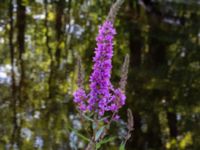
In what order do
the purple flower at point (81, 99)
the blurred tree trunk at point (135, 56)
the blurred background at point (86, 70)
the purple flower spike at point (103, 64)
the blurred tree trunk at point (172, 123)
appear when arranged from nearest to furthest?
the purple flower spike at point (103, 64)
the purple flower at point (81, 99)
the blurred background at point (86, 70)
the blurred tree trunk at point (135, 56)
the blurred tree trunk at point (172, 123)

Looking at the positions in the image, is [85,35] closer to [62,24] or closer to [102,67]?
[62,24]

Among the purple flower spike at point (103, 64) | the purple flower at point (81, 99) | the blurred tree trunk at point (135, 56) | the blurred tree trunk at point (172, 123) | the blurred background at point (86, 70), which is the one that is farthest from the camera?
the blurred tree trunk at point (172, 123)

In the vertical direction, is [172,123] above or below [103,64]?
below

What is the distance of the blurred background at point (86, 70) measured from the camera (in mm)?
7582

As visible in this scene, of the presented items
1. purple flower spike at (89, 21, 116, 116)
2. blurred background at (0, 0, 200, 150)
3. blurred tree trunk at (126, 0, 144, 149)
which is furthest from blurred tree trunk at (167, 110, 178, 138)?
purple flower spike at (89, 21, 116, 116)

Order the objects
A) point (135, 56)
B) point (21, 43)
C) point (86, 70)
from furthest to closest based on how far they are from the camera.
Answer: point (135, 56), point (21, 43), point (86, 70)

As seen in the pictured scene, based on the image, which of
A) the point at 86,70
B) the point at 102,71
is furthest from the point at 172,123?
the point at 102,71

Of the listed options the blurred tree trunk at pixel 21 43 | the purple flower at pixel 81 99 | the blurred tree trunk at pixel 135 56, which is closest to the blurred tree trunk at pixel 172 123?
the blurred tree trunk at pixel 135 56

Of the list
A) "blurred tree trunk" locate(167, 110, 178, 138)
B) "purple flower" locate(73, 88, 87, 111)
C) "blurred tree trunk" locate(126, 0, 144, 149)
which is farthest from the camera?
"blurred tree trunk" locate(167, 110, 178, 138)

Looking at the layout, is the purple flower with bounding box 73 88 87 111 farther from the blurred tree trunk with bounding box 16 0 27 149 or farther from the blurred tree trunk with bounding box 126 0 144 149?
the blurred tree trunk with bounding box 126 0 144 149

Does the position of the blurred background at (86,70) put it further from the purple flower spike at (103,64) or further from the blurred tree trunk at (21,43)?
the purple flower spike at (103,64)

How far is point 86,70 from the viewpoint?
981 centimetres

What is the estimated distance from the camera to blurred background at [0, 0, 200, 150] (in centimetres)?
758

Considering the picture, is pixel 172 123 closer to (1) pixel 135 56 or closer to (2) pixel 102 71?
(1) pixel 135 56
